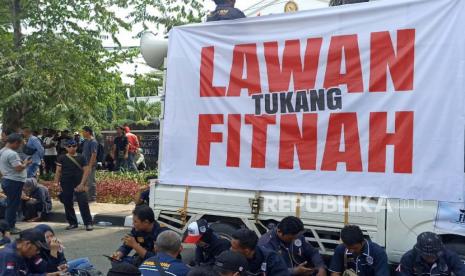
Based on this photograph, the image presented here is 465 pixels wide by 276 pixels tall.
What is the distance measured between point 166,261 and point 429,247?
206 centimetres

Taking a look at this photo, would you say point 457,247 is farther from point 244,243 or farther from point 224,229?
point 224,229

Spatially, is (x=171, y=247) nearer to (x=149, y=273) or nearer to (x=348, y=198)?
(x=149, y=273)

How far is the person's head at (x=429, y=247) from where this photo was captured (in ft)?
15.5

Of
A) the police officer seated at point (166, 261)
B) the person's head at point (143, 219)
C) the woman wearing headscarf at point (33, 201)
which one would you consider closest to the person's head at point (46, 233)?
the person's head at point (143, 219)

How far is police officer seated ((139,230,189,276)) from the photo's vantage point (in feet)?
14.0

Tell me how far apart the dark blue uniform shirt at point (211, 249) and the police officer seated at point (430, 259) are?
1.51m

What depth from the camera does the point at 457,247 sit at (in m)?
5.15

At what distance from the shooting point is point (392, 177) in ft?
16.4

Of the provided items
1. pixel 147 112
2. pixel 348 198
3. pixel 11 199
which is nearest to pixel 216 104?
pixel 348 198

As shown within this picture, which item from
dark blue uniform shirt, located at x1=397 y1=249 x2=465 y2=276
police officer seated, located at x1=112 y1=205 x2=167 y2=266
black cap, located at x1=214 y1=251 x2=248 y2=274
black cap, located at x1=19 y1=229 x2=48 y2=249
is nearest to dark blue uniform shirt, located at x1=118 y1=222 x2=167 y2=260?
police officer seated, located at x1=112 y1=205 x2=167 y2=266

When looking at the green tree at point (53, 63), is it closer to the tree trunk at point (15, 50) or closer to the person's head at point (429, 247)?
the tree trunk at point (15, 50)

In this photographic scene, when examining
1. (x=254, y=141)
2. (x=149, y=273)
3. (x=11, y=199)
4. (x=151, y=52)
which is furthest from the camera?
(x=11, y=199)

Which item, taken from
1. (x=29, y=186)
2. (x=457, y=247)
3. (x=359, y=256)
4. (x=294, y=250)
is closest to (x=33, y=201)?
(x=29, y=186)

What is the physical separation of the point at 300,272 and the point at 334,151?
1108 millimetres
